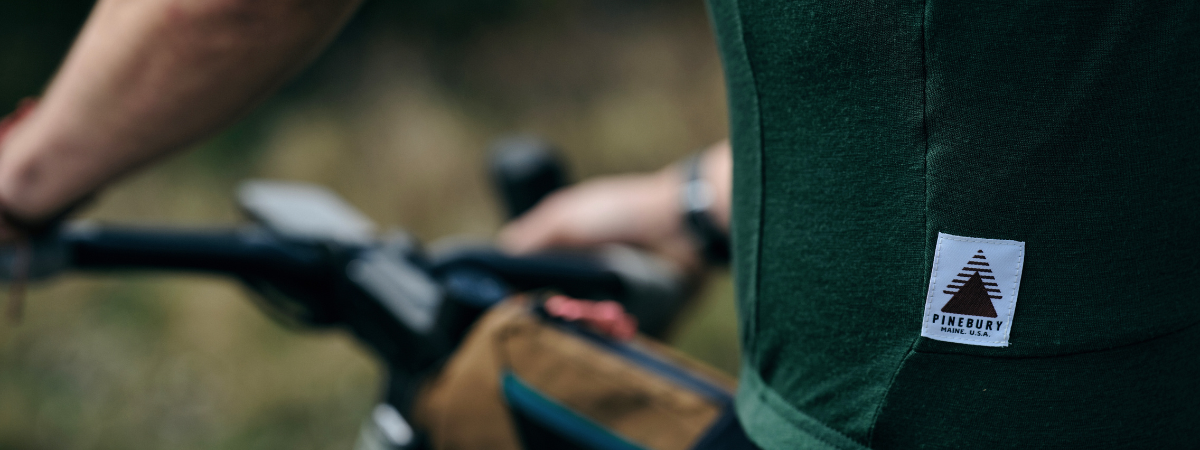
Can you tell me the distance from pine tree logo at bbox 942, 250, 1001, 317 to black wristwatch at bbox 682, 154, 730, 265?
2.69ft

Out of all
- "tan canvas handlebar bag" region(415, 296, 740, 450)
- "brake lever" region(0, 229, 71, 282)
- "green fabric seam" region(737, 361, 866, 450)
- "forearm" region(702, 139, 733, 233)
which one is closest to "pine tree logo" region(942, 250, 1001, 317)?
"green fabric seam" region(737, 361, 866, 450)

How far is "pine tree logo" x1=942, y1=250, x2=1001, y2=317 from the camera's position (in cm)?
53

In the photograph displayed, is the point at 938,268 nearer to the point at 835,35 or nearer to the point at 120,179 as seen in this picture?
the point at 835,35

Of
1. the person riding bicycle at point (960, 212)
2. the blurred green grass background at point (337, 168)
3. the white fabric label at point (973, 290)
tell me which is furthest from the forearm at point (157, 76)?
the blurred green grass background at point (337, 168)

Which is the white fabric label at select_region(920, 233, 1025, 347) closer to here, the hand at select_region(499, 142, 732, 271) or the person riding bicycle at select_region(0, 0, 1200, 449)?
the person riding bicycle at select_region(0, 0, 1200, 449)

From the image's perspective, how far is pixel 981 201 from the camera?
0.52 m

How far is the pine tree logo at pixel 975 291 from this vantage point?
529mm

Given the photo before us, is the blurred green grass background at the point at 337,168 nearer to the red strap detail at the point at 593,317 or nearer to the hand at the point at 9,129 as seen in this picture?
the red strap detail at the point at 593,317

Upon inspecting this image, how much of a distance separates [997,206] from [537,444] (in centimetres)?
57

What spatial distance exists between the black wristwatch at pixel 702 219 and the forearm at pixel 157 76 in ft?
2.57

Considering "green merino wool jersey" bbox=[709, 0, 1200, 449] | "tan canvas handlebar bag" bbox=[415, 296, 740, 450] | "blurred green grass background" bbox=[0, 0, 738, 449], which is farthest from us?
"blurred green grass background" bbox=[0, 0, 738, 449]

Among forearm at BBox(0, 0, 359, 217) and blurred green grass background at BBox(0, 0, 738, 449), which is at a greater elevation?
forearm at BBox(0, 0, 359, 217)

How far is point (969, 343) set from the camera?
542 millimetres

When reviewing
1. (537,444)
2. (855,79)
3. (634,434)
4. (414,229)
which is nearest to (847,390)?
(855,79)
